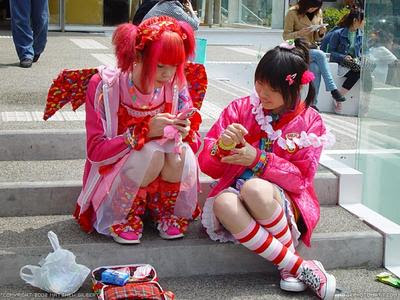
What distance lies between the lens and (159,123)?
3.09 m

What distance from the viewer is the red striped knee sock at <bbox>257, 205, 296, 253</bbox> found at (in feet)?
10.2

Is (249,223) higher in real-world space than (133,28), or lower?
lower

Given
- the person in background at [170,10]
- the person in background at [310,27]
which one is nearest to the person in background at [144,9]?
the person in background at [170,10]

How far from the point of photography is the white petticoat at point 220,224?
3.24 meters

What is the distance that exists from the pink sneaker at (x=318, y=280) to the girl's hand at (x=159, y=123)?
0.90m

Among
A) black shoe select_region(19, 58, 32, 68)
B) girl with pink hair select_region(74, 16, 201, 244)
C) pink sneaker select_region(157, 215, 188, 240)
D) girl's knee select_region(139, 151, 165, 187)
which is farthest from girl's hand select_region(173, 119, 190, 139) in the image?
black shoe select_region(19, 58, 32, 68)

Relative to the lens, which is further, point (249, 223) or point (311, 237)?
point (311, 237)

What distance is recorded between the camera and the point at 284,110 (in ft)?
10.9

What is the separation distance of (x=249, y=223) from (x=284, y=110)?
2.02 feet

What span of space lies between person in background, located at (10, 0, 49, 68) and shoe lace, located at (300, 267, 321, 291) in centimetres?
437

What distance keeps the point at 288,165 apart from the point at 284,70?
45 cm

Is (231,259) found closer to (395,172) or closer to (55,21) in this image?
(395,172)

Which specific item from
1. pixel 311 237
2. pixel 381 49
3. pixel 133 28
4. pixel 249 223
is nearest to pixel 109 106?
pixel 133 28

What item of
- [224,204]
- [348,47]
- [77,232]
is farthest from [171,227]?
[348,47]
